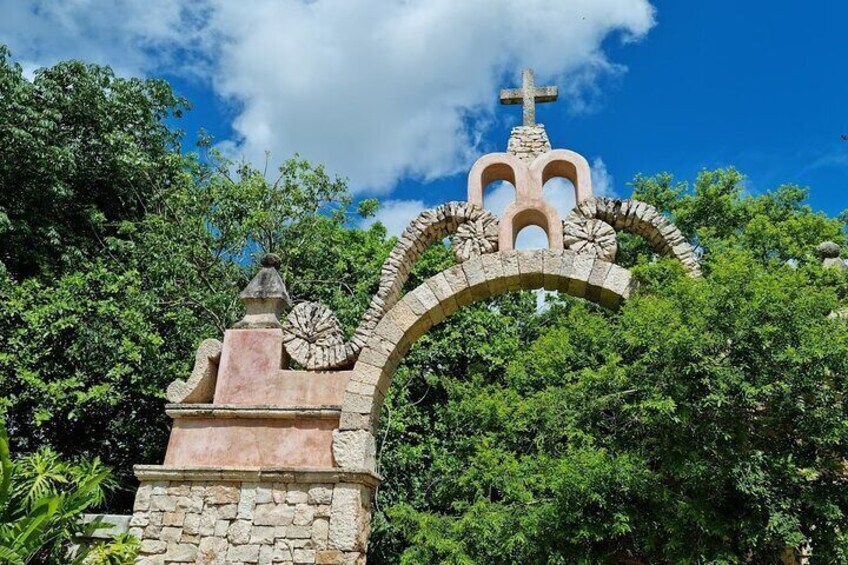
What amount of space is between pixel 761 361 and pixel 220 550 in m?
4.65

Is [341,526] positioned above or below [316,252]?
below

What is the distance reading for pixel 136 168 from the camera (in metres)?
12.0

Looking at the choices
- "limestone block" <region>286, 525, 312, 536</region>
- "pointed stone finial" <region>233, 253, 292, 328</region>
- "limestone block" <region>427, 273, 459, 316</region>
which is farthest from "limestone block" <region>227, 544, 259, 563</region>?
"limestone block" <region>427, 273, 459, 316</region>

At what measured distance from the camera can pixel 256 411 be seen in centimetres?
609

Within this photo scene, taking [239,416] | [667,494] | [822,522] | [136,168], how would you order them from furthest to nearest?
[136,168] → [239,416] → [667,494] → [822,522]

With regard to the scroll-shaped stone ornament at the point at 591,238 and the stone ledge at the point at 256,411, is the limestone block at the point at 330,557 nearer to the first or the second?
the stone ledge at the point at 256,411

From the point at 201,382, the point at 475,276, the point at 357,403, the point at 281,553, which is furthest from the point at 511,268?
the point at 281,553

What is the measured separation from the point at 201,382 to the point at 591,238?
3907 mm

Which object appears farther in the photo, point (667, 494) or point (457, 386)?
point (457, 386)

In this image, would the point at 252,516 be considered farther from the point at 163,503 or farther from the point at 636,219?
the point at 636,219

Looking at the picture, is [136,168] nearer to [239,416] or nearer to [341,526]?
[239,416]

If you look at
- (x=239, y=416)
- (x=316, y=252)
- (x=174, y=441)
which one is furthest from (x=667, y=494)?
(x=316, y=252)

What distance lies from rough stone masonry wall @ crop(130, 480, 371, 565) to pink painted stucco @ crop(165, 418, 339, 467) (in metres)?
0.20

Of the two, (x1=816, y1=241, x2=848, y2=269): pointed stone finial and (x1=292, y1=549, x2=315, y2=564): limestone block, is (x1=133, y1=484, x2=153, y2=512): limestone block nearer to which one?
(x1=292, y1=549, x2=315, y2=564): limestone block
